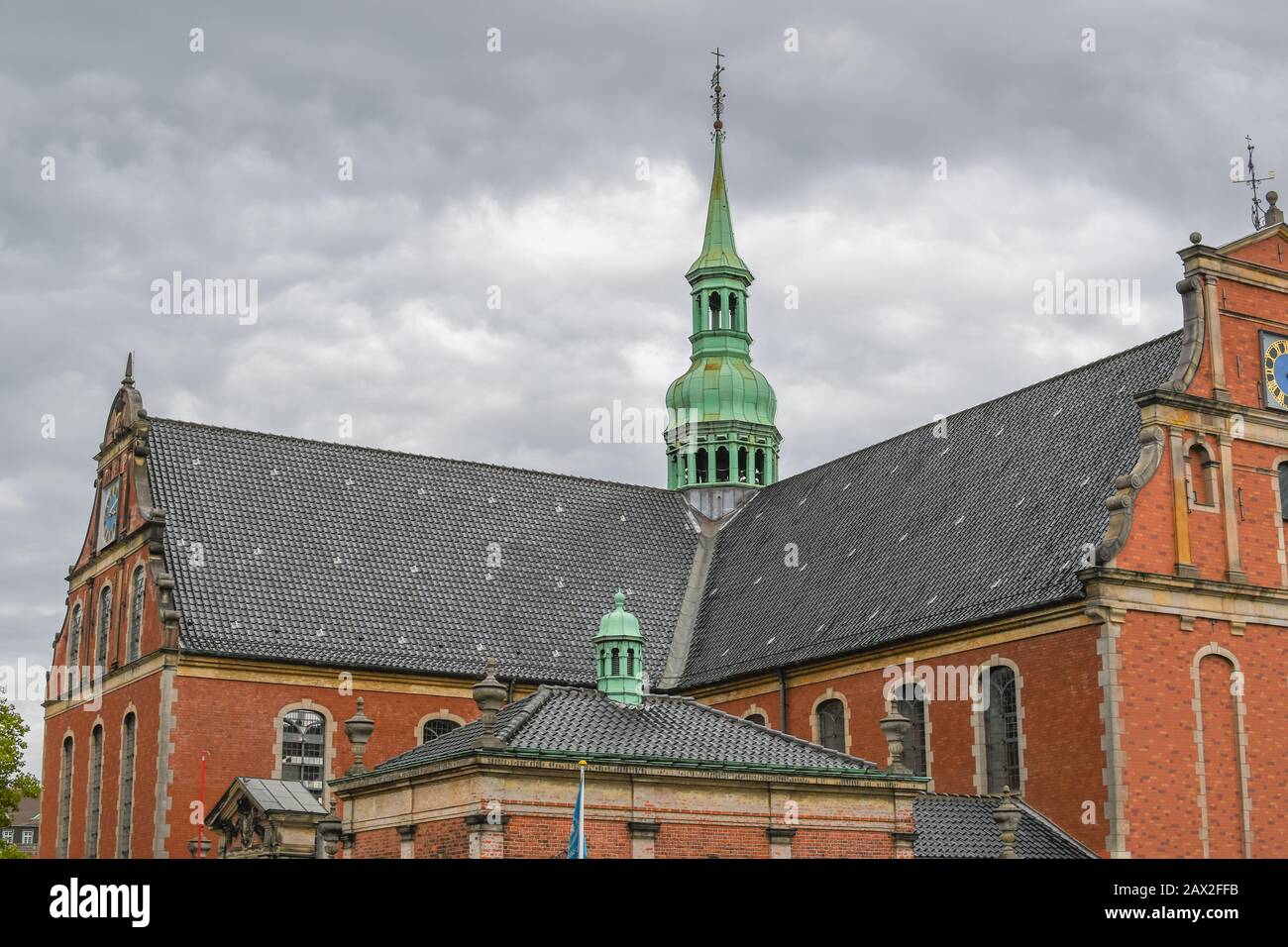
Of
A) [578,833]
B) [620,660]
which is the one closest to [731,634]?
[620,660]

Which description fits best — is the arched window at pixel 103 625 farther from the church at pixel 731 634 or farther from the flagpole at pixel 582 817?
the flagpole at pixel 582 817

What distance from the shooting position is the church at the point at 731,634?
29.4 metres

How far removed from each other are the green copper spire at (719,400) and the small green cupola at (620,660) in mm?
20743

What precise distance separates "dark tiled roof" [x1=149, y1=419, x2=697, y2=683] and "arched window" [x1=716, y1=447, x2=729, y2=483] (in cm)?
342

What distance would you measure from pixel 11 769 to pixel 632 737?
31756mm

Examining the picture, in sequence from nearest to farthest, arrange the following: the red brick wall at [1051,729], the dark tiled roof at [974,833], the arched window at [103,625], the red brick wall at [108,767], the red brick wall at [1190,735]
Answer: the dark tiled roof at [974,833], the red brick wall at [1190,735], the red brick wall at [1051,729], the red brick wall at [108,767], the arched window at [103,625]

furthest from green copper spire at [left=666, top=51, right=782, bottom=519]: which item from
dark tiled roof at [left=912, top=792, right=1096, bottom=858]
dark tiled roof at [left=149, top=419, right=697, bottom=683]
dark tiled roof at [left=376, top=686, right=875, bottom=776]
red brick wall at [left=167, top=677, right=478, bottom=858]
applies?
dark tiled roof at [left=376, top=686, right=875, bottom=776]

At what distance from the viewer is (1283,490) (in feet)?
121

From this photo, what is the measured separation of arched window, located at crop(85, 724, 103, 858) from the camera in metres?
42.3

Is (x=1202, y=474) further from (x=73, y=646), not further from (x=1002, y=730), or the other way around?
(x=73, y=646)

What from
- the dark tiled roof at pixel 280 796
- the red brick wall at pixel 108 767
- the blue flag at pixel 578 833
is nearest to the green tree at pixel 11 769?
the red brick wall at pixel 108 767

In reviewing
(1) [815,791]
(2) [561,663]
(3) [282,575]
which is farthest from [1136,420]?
(3) [282,575]

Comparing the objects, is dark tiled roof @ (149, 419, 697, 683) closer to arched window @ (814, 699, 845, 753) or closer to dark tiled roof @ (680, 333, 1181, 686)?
dark tiled roof @ (680, 333, 1181, 686)
